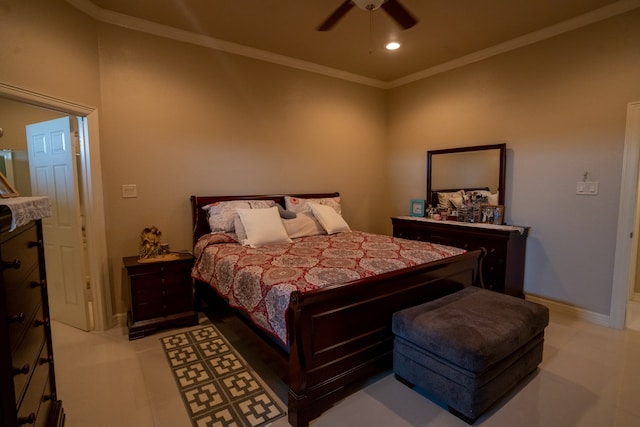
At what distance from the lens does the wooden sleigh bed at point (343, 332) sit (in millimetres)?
1757

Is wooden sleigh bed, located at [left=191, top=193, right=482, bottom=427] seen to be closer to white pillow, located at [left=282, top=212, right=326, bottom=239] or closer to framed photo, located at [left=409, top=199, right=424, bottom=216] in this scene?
white pillow, located at [left=282, top=212, right=326, bottom=239]

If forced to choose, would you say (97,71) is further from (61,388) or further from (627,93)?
(627,93)

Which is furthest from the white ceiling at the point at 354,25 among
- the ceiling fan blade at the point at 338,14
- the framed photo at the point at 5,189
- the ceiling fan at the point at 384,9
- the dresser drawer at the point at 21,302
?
the dresser drawer at the point at 21,302

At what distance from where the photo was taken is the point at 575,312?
3135mm

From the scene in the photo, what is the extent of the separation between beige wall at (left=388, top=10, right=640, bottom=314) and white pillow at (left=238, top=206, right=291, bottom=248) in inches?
98.9

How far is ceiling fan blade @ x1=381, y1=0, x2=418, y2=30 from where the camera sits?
204cm

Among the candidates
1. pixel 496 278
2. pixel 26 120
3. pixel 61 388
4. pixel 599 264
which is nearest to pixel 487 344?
pixel 496 278

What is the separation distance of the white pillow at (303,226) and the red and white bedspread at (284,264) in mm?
96

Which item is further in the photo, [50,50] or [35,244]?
[50,50]

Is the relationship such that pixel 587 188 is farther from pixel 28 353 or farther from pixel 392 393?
pixel 28 353

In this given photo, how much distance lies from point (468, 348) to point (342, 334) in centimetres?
69

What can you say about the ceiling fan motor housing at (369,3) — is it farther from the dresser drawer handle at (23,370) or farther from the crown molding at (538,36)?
the dresser drawer handle at (23,370)

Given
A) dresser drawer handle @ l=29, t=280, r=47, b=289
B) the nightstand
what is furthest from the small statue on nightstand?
dresser drawer handle @ l=29, t=280, r=47, b=289

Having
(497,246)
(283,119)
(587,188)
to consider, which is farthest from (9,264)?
(587,188)
